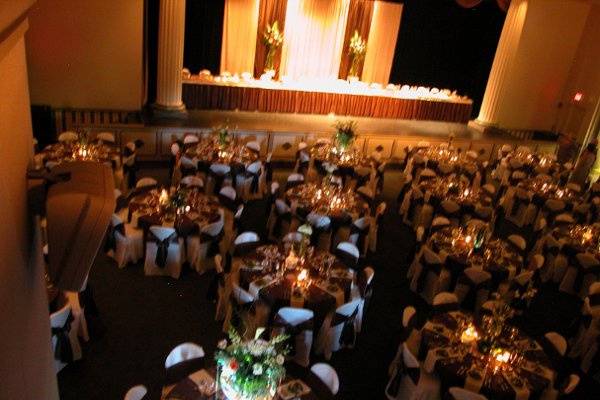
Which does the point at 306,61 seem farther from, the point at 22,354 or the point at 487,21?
the point at 22,354

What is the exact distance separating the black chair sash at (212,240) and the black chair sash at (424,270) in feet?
8.75

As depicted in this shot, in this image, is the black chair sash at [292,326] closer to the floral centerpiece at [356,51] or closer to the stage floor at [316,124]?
the stage floor at [316,124]

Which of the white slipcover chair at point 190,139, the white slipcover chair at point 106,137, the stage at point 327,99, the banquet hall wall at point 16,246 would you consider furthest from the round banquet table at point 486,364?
the stage at point 327,99

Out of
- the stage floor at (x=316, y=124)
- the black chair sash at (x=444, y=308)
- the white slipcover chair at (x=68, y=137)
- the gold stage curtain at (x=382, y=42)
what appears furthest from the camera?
the gold stage curtain at (x=382, y=42)

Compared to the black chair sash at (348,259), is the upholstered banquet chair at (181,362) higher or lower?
lower

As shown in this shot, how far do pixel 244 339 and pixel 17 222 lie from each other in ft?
8.38

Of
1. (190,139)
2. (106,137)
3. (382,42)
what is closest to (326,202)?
(190,139)

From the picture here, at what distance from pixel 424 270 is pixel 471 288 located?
0.65 meters

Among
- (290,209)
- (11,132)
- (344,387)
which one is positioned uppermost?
(11,132)

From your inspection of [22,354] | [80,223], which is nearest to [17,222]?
[80,223]

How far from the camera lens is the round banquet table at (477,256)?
21.6 feet

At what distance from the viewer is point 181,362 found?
446 cm

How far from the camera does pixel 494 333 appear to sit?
5023 mm

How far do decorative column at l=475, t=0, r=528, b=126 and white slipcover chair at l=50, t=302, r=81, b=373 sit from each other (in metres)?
11.6
